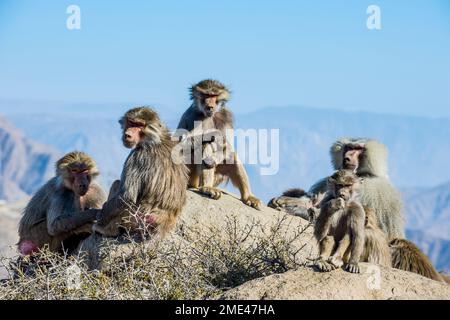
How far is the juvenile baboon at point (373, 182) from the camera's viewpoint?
38.9ft

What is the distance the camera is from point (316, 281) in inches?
295

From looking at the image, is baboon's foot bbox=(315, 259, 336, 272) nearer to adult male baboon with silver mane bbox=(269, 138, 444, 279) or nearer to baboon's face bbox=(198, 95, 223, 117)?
adult male baboon with silver mane bbox=(269, 138, 444, 279)

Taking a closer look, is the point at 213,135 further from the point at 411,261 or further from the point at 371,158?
the point at 411,261

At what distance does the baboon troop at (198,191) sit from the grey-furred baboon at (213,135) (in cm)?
1

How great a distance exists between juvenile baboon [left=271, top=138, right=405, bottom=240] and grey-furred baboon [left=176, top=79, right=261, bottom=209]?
1275mm

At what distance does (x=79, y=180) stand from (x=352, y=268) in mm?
3633

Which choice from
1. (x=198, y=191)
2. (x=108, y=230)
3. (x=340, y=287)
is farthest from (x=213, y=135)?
(x=340, y=287)

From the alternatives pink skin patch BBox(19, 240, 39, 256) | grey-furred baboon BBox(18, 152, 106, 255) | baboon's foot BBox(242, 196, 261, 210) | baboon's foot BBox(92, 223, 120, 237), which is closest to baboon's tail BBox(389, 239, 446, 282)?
baboon's foot BBox(242, 196, 261, 210)

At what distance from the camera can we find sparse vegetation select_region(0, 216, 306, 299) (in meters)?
7.96

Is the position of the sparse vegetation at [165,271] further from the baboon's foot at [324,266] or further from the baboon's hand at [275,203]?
the baboon's hand at [275,203]

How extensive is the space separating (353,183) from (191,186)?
3.15 meters

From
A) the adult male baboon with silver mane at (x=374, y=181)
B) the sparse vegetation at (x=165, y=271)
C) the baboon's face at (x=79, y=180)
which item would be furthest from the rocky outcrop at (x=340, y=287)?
the adult male baboon with silver mane at (x=374, y=181)
